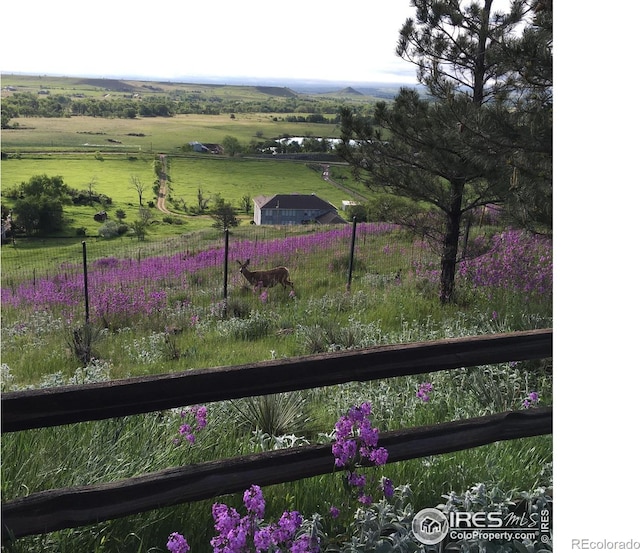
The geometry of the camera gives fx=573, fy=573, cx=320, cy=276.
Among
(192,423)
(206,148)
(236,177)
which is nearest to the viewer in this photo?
(192,423)

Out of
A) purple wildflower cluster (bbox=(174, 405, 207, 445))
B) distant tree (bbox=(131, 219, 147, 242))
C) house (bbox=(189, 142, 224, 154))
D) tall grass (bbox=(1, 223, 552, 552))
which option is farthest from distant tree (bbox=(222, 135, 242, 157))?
purple wildflower cluster (bbox=(174, 405, 207, 445))

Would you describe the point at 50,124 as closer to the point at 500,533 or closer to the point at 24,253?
the point at 24,253

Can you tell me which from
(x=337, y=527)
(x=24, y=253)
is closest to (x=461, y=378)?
(x=337, y=527)

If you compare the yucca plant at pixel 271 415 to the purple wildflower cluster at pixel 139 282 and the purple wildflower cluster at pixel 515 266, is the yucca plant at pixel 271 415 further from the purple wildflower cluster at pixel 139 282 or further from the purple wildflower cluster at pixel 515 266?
the purple wildflower cluster at pixel 139 282

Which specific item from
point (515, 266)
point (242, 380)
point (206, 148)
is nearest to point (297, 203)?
point (515, 266)

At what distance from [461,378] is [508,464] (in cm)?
157

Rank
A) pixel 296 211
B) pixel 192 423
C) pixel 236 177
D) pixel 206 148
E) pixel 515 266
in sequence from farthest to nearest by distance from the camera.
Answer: pixel 206 148, pixel 236 177, pixel 296 211, pixel 515 266, pixel 192 423

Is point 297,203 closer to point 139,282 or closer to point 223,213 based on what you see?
point 223,213

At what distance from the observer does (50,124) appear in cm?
5819

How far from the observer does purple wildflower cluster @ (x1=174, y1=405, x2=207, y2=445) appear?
2839 mm

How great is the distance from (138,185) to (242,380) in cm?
5200

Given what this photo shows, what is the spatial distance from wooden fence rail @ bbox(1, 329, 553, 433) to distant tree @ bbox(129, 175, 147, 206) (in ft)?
162

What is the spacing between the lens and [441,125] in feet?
23.2

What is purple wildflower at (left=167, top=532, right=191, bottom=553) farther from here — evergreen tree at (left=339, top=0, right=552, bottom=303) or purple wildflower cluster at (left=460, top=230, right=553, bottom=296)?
purple wildflower cluster at (left=460, top=230, right=553, bottom=296)
